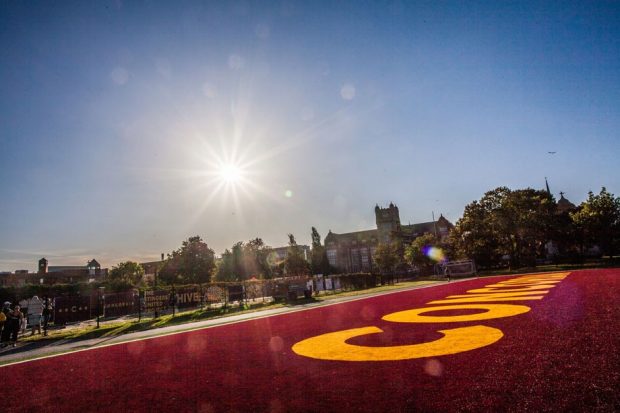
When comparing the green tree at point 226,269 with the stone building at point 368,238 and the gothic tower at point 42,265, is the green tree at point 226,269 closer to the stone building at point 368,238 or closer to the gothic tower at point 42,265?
the stone building at point 368,238

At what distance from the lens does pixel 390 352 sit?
603 cm

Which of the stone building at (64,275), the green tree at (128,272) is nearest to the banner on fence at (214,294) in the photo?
the stone building at (64,275)

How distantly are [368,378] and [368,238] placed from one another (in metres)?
123

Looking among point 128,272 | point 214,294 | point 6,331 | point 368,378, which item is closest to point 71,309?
point 214,294

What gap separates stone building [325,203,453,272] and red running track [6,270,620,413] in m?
104

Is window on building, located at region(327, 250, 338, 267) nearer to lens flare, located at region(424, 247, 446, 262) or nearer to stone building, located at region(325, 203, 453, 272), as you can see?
stone building, located at region(325, 203, 453, 272)

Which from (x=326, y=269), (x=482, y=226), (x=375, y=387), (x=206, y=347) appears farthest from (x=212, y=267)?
(x=375, y=387)

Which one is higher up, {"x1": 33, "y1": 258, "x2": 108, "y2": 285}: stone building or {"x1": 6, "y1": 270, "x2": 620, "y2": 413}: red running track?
{"x1": 33, "y1": 258, "x2": 108, "y2": 285}: stone building

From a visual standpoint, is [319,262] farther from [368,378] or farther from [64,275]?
[368,378]

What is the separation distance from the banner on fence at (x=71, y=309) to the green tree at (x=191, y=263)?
37.3m

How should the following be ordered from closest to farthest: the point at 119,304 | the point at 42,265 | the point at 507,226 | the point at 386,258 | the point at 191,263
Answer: the point at 119,304
the point at 507,226
the point at 191,263
the point at 386,258
the point at 42,265

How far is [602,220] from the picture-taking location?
1917 inches

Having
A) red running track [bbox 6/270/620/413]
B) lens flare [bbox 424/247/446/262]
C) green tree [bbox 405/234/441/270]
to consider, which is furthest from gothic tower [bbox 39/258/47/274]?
red running track [bbox 6/270/620/413]

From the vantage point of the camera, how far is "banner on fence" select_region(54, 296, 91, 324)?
81.6 feet
